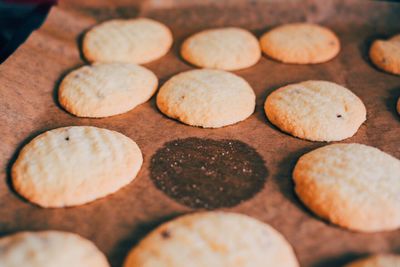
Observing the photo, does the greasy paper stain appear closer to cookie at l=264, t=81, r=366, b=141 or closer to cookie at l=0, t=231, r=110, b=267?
cookie at l=264, t=81, r=366, b=141

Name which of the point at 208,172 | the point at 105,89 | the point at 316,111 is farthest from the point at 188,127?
the point at 316,111

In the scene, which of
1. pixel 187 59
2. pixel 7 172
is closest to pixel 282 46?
pixel 187 59

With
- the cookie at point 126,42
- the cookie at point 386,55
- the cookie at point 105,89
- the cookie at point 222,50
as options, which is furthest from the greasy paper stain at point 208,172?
the cookie at point 386,55

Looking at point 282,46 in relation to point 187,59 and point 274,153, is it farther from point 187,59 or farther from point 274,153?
point 274,153

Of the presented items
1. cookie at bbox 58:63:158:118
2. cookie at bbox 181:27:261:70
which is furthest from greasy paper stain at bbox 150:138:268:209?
cookie at bbox 181:27:261:70

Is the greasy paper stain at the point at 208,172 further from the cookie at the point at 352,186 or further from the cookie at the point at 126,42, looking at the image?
the cookie at the point at 126,42

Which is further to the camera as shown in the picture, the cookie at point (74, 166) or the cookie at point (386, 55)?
the cookie at point (386, 55)
